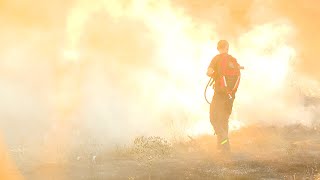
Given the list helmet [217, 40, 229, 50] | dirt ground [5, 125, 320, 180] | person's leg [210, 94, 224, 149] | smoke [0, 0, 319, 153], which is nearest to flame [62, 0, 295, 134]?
smoke [0, 0, 319, 153]

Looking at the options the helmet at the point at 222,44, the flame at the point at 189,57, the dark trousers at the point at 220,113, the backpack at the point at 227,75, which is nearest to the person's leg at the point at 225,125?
the dark trousers at the point at 220,113

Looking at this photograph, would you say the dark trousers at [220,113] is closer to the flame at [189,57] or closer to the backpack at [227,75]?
the backpack at [227,75]

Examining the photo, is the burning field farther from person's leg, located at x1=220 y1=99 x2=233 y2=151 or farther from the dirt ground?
person's leg, located at x1=220 y1=99 x2=233 y2=151

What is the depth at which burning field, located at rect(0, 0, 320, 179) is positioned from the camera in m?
9.14

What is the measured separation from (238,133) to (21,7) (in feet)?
28.2

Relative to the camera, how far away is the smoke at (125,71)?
1216cm

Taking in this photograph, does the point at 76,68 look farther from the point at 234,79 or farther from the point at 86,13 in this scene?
the point at 234,79

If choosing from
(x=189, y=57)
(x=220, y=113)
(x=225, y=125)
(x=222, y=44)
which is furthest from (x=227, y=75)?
(x=189, y=57)

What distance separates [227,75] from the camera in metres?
9.22

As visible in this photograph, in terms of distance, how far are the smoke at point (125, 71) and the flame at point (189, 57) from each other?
3 centimetres

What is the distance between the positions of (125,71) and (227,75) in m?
4.87

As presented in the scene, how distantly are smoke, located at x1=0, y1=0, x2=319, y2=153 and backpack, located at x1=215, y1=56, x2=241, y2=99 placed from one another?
2.25m

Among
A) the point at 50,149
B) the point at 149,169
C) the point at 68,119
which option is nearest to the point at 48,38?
the point at 68,119

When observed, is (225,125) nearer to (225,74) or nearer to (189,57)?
(225,74)
